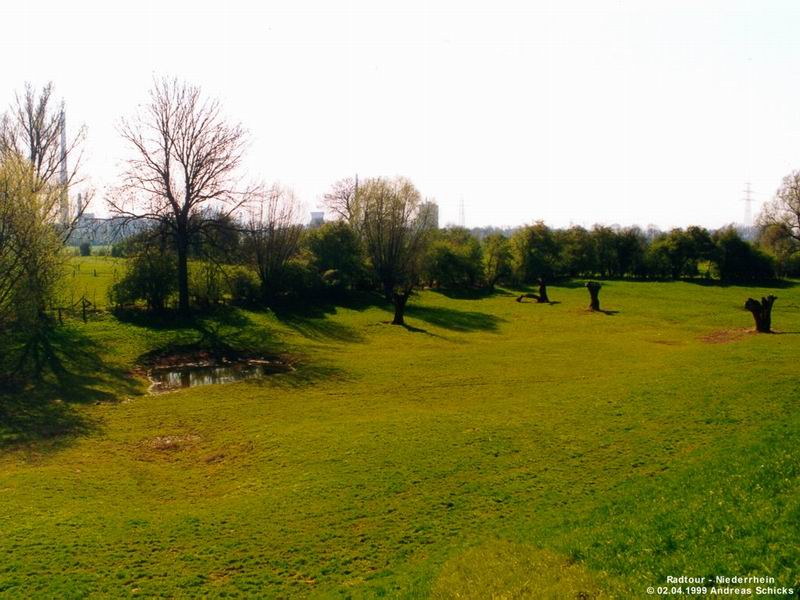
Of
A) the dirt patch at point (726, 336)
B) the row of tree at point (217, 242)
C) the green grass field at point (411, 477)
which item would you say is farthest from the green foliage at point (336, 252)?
the dirt patch at point (726, 336)

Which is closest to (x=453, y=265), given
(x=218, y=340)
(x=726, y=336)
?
(x=726, y=336)

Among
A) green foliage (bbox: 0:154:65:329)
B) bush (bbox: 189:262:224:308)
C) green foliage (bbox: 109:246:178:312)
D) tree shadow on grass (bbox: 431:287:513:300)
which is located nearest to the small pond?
green foliage (bbox: 0:154:65:329)

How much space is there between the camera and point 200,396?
81.0ft

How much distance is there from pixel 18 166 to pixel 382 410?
20.3 metres

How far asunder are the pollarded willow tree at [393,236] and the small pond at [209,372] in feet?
83.6

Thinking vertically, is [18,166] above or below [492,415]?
above

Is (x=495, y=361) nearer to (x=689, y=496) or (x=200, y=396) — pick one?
(x=200, y=396)

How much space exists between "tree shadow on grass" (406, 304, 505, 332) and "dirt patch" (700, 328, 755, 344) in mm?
15001

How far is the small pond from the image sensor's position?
27.8 metres

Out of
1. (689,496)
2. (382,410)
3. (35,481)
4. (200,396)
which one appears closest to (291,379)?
(200,396)

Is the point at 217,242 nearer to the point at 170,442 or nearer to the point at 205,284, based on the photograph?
the point at 205,284

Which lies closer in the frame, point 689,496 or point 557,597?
point 557,597

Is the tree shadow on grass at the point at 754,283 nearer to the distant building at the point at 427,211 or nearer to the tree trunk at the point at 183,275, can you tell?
the distant building at the point at 427,211

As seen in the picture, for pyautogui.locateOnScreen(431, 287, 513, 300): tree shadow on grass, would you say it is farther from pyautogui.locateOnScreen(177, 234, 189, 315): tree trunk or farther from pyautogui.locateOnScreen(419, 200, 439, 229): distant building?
pyautogui.locateOnScreen(177, 234, 189, 315): tree trunk
